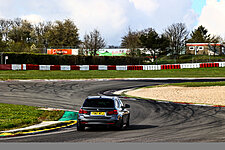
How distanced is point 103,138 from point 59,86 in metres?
25.9

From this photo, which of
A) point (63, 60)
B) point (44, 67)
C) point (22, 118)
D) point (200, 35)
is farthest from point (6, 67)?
point (200, 35)

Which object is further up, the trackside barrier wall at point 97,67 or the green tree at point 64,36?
the green tree at point 64,36

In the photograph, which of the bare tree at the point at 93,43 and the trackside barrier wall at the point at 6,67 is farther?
the bare tree at the point at 93,43

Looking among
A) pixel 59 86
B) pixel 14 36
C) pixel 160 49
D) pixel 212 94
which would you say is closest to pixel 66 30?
pixel 14 36

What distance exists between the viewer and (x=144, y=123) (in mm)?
16266

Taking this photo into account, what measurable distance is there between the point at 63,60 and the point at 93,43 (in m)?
26.7

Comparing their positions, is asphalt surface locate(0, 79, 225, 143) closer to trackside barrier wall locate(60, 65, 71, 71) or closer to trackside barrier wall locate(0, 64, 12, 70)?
trackside barrier wall locate(0, 64, 12, 70)

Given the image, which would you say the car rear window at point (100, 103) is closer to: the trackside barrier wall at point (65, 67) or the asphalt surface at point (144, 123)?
the asphalt surface at point (144, 123)

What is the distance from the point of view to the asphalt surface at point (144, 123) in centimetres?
1159

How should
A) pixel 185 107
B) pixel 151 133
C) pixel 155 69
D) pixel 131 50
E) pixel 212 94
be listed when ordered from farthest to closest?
pixel 131 50
pixel 155 69
pixel 212 94
pixel 185 107
pixel 151 133

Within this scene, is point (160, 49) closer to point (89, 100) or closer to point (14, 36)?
point (14, 36)

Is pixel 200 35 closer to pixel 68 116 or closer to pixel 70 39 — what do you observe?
pixel 70 39

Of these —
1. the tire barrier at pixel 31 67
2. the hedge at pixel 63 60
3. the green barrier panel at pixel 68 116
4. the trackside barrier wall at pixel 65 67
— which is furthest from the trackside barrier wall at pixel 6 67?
the green barrier panel at pixel 68 116

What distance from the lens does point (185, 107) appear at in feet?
74.5
